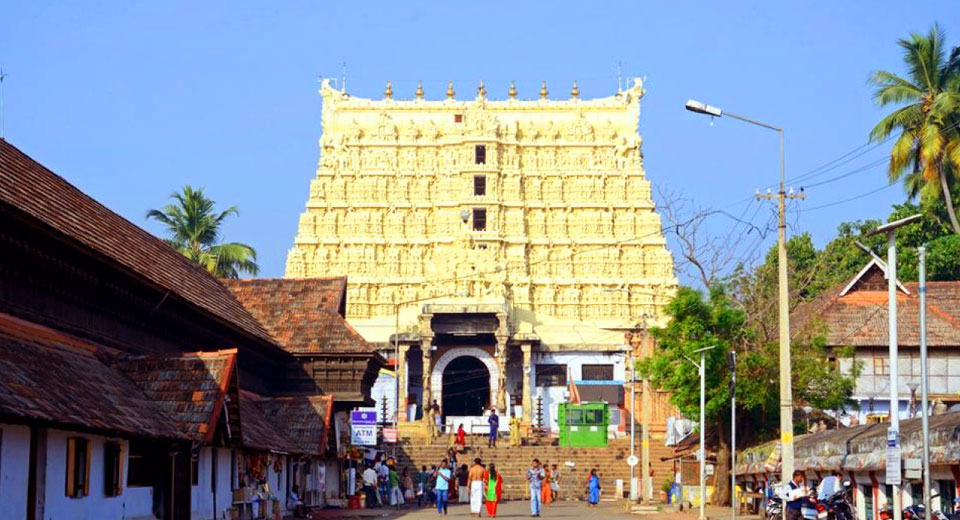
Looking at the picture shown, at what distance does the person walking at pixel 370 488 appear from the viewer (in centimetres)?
4584

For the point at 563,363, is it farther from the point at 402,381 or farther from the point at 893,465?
the point at 893,465

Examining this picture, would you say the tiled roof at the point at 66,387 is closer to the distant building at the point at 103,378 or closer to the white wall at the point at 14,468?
the distant building at the point at 103,378

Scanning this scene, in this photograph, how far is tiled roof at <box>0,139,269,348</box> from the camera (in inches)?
929

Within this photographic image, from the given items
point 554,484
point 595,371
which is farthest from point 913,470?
point 595,371

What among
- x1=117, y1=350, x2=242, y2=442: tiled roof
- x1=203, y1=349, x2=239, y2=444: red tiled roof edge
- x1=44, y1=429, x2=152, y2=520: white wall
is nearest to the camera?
x1=44, y1=429, x2=152, y2=520: white wall

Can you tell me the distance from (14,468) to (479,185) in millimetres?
66879

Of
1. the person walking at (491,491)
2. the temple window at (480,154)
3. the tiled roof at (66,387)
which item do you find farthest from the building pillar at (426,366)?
the tiled roof at (66,387)

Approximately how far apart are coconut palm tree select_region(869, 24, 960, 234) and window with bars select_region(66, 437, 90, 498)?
47317mm

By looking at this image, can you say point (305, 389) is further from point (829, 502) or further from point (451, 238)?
point (451, 238)

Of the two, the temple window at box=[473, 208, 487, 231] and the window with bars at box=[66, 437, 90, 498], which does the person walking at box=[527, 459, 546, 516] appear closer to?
the window with bars at box=[66, 437, 90, 498]

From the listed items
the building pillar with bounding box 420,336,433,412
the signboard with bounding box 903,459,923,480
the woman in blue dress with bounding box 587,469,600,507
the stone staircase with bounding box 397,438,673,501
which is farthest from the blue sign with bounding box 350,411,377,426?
the signboard with bounding box 903,459,923,480

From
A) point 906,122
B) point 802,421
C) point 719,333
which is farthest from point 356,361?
point 906,122

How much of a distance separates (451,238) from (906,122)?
30.1 meters

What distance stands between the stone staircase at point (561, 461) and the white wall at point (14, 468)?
1443 inches
